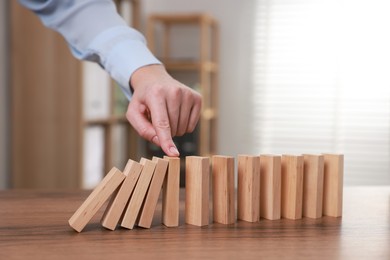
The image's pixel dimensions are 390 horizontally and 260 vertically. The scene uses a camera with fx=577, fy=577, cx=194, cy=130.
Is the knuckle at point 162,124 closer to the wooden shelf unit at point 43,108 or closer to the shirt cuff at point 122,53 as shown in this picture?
the shirt cuff at point 122,53

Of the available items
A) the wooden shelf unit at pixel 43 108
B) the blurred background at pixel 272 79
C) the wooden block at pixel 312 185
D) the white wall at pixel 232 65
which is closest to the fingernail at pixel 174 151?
the wooden block at pixel 312 185

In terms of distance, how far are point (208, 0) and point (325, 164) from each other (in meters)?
3.27

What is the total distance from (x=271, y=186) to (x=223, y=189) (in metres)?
0.09

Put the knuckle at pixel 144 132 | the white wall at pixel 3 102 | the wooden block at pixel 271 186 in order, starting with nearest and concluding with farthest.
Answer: the wooden block at pixel 271 186, the knuckle at pixel 144 132, the white wall at pixel 3 102

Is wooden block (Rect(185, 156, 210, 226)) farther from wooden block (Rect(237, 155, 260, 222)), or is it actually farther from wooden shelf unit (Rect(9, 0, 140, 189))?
wooden shelf unit (Rect(9, 0, 140, 189))

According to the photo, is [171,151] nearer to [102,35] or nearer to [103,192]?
[103,192]

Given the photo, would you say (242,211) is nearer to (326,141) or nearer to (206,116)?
(206,116)

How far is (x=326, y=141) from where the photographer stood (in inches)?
157

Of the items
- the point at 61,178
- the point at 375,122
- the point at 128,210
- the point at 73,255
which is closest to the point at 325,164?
the point at 128,210

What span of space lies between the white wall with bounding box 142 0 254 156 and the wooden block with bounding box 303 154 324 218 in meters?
3.14

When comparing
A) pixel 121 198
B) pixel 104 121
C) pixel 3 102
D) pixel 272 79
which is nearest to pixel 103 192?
pixel 121 198

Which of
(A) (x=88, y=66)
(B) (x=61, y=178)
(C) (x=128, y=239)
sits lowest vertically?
(B) (x=61, y=178)

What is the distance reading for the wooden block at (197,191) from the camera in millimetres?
926

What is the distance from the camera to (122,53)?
1.32 m
